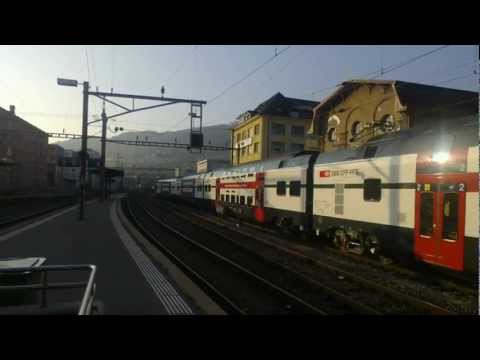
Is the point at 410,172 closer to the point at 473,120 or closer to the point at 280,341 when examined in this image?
the point at 473,120

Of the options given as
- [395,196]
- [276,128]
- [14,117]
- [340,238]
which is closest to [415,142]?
[395,196]

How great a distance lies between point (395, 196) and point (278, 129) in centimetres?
4458

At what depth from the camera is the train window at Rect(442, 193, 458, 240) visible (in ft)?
25.6

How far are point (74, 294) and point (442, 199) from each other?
307 inches

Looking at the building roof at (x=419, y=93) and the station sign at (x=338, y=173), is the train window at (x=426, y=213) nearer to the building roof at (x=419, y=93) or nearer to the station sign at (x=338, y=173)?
the station sign at (x=338, y=173)

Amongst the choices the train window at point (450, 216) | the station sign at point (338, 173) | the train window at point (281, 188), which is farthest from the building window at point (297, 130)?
the train window at point (450, 216)

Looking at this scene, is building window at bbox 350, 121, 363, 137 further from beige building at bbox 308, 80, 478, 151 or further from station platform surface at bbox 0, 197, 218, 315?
station platform surface at bbox 0, 197, 218, 315

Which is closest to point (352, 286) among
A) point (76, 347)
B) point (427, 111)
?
point (76, 347)

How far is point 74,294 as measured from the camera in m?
6.93

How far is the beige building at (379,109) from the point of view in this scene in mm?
26703

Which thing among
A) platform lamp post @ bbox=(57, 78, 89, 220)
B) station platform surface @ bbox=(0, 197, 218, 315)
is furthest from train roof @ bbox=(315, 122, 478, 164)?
platform lamp post @ bbox=(57, 78, 89, 220)

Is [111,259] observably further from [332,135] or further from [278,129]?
[278,129]

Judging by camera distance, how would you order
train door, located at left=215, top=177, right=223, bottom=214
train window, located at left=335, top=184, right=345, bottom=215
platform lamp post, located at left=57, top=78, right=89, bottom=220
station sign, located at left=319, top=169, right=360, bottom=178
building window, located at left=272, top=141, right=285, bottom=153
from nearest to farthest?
1. station sign, located at left=319, top=169, right=360, bottom=178
2. train window, located at left=335, top=184, right=345, bottom=215
3. platform lamp post, located at left=57, top=78, right=89, bottom=220
4. train door, located at left=215, top=177, right=223, bottom=214
5. building window, located at left=272, top=141, right=285, bottom=153

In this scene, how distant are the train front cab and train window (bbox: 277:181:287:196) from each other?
7.87 m
